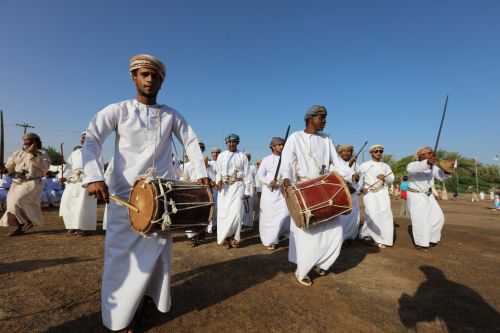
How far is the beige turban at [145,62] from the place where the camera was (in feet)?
8.10

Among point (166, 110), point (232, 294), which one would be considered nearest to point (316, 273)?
point (232, 294)

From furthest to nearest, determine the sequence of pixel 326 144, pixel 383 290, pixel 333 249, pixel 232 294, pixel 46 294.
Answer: pixel 326 144 < pixel 333 249 < pixel 383 290 < pixel 232 294 < pixel 46 294

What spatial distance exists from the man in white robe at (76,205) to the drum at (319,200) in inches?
200

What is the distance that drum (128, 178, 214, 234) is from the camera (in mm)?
2137

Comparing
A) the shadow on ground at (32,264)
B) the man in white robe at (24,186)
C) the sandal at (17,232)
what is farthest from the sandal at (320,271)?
the sandal at (17,232)

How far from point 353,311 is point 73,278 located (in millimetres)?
3344

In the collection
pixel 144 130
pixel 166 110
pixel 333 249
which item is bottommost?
pixel 333 249

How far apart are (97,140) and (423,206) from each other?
622 centimetres

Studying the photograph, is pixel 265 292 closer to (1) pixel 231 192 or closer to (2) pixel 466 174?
(1) pixel 231 192

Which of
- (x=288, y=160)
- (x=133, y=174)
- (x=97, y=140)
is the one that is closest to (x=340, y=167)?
(x=288, y=160)

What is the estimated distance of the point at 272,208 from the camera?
19.6 feet

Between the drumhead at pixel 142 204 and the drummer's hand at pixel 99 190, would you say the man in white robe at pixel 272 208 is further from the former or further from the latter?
the drummer's hand at pixel 99 190

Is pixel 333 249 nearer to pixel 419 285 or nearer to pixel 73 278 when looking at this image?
pixel 419 285

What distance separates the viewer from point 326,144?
157 inches
